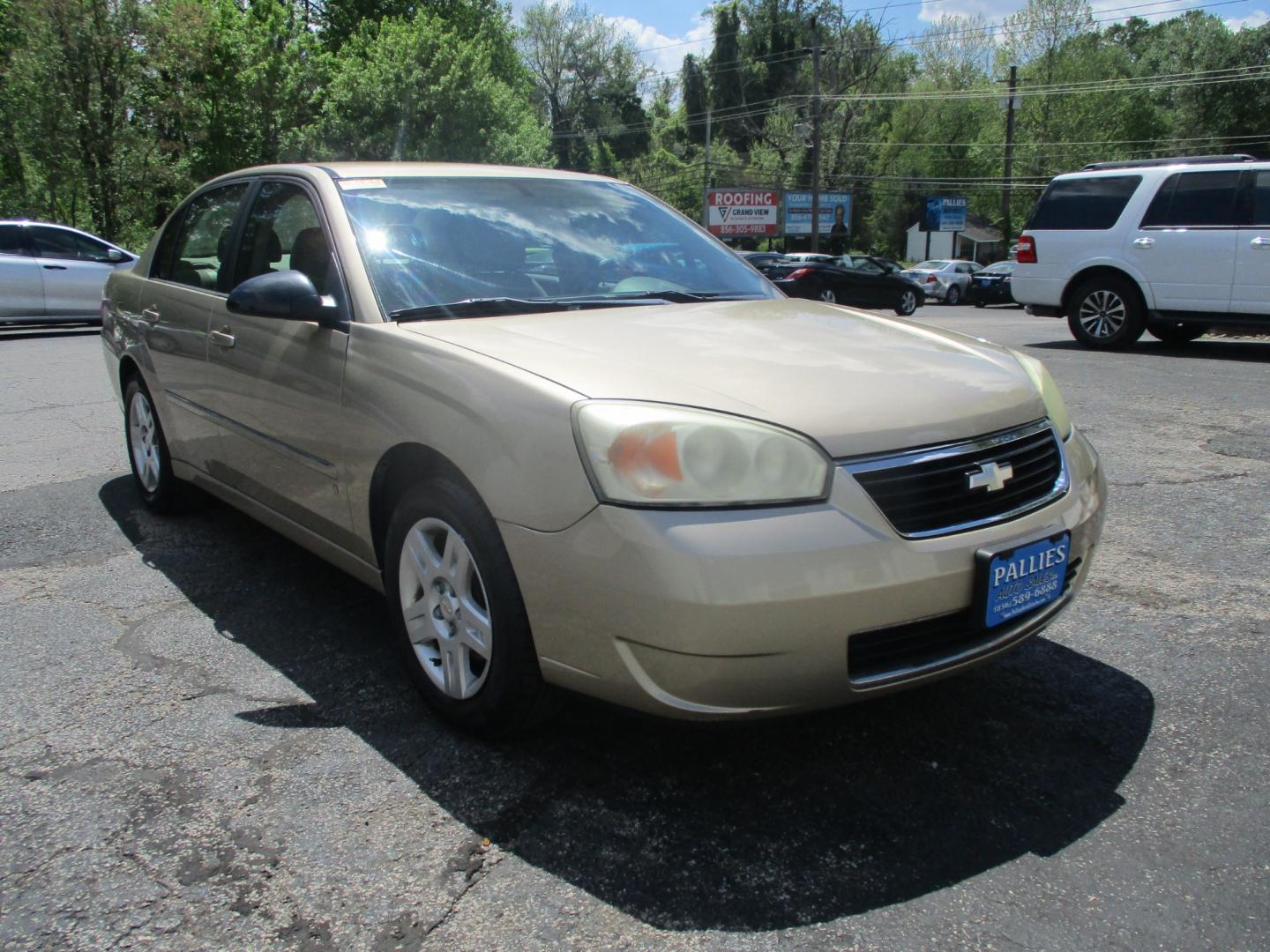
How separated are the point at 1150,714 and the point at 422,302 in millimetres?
2366

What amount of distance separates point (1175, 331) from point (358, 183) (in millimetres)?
10569

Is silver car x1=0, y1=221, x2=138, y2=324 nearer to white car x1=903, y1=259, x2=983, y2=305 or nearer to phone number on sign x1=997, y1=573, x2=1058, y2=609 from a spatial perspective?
phone number on sign x1=997, y1=573, x2=1058, y2=609

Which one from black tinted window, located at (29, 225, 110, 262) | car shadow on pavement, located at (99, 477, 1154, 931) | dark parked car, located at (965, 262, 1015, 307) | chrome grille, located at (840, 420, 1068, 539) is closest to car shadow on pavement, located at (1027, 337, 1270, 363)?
car shadow on pavement, located at (99, 477, 1154, 931)

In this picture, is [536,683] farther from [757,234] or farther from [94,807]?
[757,234]

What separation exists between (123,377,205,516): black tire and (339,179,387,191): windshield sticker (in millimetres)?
1759

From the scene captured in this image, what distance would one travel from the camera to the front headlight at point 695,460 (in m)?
2.26

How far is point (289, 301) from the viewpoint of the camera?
3.14 m

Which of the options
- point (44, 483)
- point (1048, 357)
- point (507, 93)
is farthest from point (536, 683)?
point (507, 93)

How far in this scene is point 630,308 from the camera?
329 cm

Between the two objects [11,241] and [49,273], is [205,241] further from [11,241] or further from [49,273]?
[11,241]

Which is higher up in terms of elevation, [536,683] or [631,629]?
[631,629]

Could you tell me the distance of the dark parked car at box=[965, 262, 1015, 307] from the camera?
30266 mm

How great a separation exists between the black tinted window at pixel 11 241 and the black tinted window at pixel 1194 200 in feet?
45.4

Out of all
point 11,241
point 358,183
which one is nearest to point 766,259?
point 11,241
